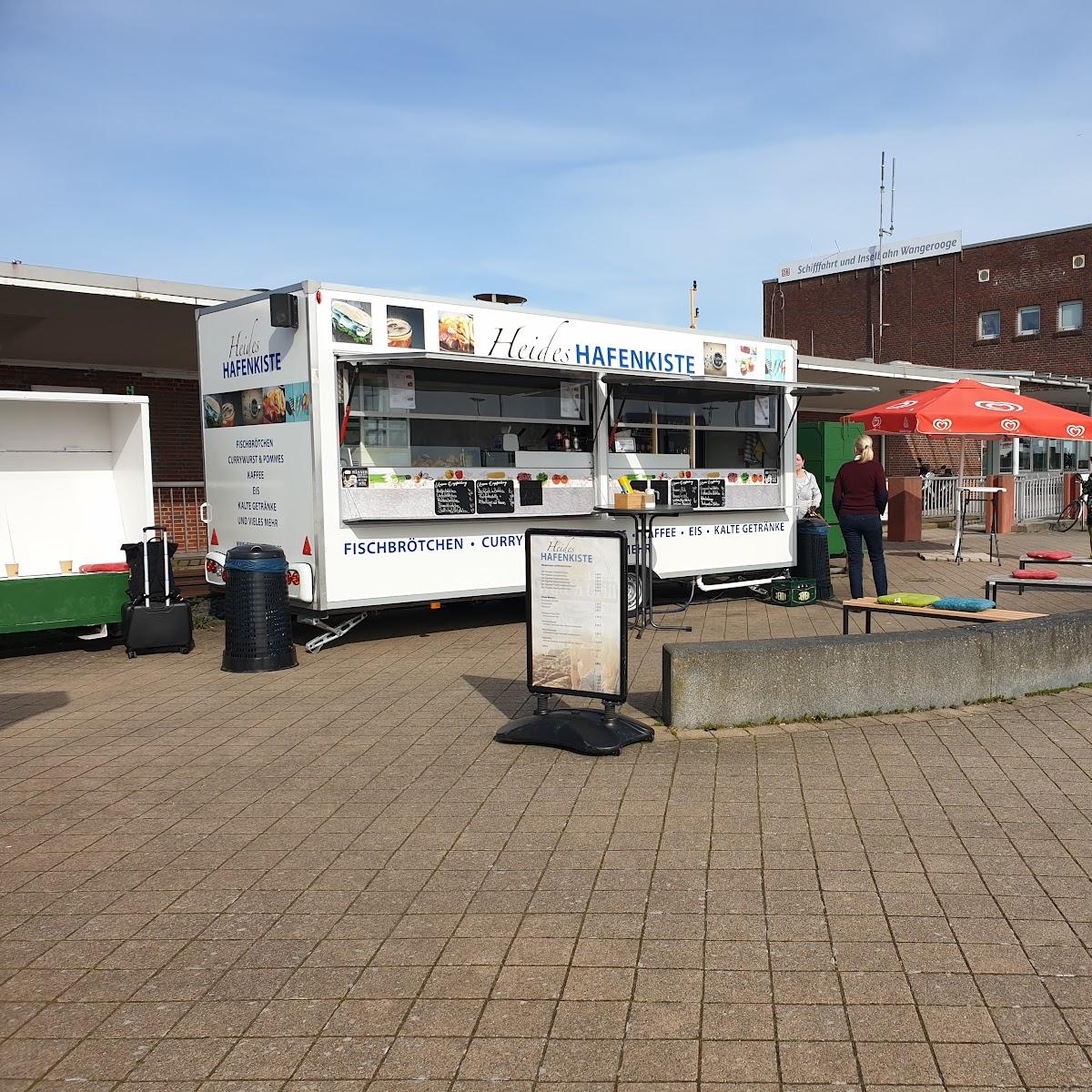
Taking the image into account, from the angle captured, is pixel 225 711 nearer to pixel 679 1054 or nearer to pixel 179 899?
pixel 179 899

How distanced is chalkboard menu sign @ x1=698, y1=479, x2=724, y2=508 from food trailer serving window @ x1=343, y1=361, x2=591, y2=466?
160 centimetres

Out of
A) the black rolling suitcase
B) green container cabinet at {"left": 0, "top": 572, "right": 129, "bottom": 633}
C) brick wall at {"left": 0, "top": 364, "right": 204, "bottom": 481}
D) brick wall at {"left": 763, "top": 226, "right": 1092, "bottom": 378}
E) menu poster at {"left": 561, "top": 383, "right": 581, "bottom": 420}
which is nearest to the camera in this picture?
green container cabinet at {"left": 0, "top": 572, "right": 129, "bottom": 633}

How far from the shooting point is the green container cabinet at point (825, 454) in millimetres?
15836

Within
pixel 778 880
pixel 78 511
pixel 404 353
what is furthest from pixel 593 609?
pixel 78 511

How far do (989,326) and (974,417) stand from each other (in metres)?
27.4

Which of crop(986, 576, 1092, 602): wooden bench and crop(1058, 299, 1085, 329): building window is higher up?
crop(1058, 299, 1085, 329): building window

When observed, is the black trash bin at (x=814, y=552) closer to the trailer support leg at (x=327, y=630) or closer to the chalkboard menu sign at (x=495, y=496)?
the chalkboard menu sign at (x=495, y=496)

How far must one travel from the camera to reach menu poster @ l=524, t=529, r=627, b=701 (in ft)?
19.7

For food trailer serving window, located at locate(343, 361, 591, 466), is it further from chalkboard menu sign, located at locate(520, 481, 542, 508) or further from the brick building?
the brick building

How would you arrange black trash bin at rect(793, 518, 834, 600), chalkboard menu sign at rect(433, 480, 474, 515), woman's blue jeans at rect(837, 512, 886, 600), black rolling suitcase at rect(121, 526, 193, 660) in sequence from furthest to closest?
black trash bin at rect(793, 518, 834, 600) < woman's blue jeans at rect(837, 512, 886, 600) < chalkboard menu sign at rect(433, 480, 474, 515) < black rolling suitcase at rect(121, 526, 193, 660)

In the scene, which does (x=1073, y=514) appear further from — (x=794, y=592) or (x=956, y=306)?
(x=956, y=306)

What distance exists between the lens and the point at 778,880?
418 centimetres

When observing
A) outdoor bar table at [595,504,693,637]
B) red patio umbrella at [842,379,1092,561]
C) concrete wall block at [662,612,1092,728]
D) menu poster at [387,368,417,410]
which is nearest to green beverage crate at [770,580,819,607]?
outdoor bar table at [595,504,693,637]

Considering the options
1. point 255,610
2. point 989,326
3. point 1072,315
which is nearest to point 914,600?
point 255,610
